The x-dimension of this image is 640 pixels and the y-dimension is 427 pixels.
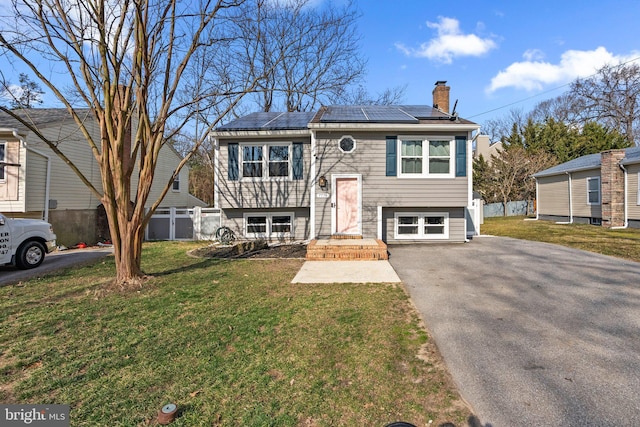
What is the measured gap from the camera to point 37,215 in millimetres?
11922

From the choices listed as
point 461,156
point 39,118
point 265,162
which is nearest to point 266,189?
point 265,162

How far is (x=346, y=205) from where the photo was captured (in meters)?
11.1

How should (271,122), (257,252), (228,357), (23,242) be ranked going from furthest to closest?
(271,122)
(257,252)
(23,242)
(228,357)

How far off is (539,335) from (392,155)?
26.3 ft

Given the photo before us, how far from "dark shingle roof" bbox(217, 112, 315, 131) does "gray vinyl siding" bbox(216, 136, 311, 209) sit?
0.44m

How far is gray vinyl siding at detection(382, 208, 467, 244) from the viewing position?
11.3 meters

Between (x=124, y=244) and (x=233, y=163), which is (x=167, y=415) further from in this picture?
(x=233, y=163)

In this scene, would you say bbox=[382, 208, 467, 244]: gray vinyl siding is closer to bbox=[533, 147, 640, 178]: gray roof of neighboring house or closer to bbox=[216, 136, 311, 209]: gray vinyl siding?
bbox=[216, 136, 311, 209]: gray vinyl siding

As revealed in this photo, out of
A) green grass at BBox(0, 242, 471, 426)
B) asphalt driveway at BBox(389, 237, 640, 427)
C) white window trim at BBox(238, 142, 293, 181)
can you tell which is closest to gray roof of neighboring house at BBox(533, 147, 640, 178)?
asphalt driveway at BBox(389, 237, 640, 427)

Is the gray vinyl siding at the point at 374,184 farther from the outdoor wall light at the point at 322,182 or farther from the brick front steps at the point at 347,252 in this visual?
the brick front steps at the point at 347,252

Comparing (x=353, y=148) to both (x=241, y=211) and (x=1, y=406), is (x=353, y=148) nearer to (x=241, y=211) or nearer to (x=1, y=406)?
(x=241, y=211)

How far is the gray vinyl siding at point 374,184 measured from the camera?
1085 cm

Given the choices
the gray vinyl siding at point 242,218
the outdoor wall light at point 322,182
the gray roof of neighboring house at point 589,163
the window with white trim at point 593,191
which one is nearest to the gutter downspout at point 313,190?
the outdoor wall light at point 322,182

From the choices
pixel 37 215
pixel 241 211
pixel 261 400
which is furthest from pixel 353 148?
pixel 37 215
